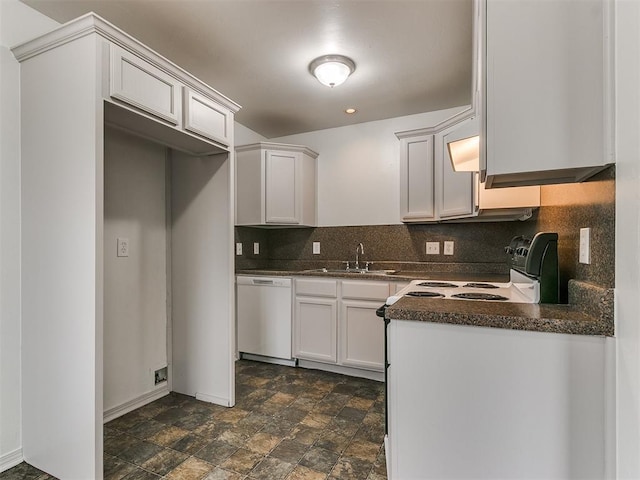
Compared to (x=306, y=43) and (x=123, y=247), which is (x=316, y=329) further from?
(x=306, y=43)

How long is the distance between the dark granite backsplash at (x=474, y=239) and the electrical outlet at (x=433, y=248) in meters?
0.04

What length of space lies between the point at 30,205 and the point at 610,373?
2.55m

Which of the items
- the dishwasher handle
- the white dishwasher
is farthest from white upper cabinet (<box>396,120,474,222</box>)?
the white dishwasher

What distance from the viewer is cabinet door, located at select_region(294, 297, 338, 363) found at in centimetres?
304

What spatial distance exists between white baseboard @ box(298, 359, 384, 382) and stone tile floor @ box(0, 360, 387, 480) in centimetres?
19

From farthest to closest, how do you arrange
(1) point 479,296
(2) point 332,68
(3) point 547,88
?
(2) point 332,68, (1) point 479,296, (3) point 547,88

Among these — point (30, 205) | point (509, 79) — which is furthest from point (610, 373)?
point (30, 205)

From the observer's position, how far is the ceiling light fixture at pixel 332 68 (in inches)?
94.9

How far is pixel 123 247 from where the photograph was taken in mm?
2309

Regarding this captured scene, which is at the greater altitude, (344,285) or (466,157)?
(466,157)

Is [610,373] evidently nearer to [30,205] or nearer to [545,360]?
[545,360]

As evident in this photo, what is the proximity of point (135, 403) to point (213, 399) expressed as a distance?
1.74 feet

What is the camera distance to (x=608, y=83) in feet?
3.12

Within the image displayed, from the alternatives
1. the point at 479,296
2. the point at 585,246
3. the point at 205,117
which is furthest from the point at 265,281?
the point at 585,246
